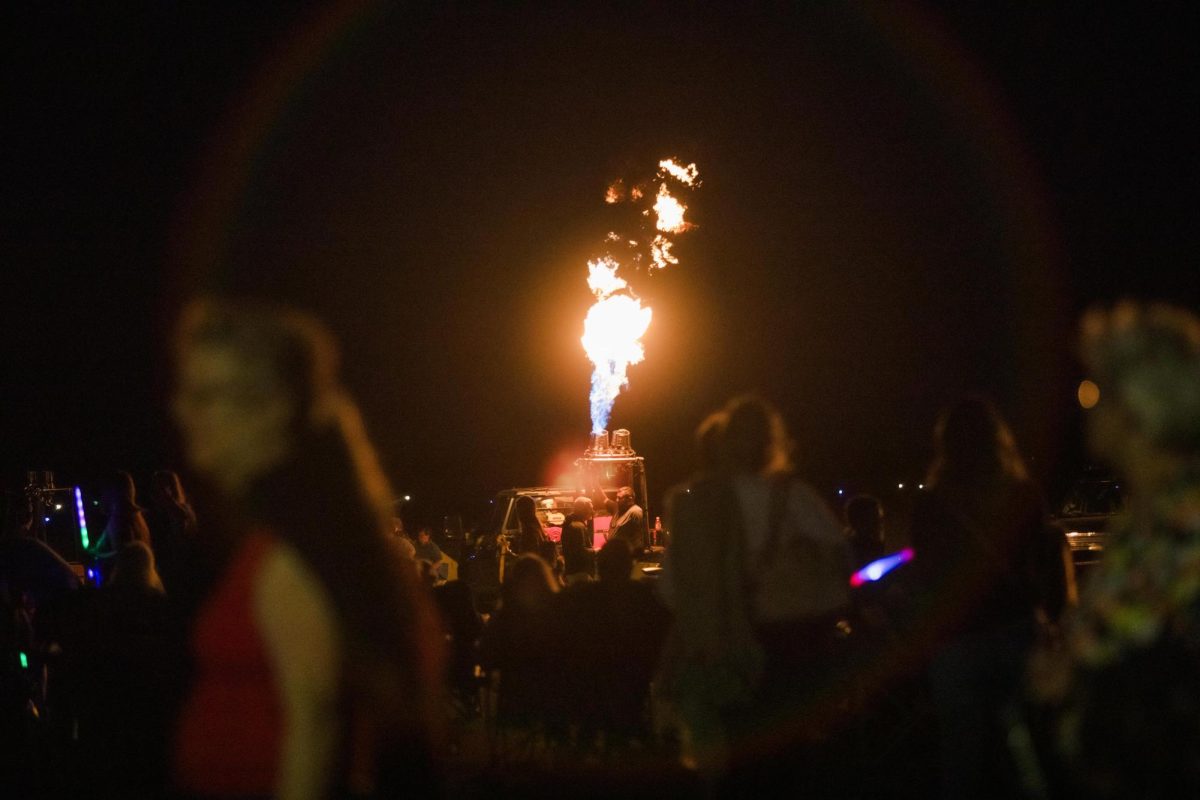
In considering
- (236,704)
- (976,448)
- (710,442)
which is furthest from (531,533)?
(236,704)

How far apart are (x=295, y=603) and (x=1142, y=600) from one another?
1.50 metres

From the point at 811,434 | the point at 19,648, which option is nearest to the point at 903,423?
the point at 811,434

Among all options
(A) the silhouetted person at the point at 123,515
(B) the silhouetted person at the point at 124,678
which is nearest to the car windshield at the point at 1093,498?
(A) the silhouetted person at the point at 123,515

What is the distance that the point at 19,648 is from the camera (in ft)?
30.2

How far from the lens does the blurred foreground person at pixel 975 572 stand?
18.7 feet

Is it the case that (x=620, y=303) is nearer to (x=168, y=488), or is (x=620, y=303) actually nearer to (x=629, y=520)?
(x=629, y=520)

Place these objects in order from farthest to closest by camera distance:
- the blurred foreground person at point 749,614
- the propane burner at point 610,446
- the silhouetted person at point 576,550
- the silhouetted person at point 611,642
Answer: the propane burner at point 610,446 → the silhouetted person at point 576,550 → the silhouetted person at point 611,642 → the blurred foreground person at point 749,614

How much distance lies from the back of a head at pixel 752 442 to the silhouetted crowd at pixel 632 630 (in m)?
0.01

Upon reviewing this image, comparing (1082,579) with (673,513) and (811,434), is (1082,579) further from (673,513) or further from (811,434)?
(811,434)

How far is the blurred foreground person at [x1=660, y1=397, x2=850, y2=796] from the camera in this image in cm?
519

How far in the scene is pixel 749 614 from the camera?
5277 millimetres

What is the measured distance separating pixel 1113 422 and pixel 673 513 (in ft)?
9.39

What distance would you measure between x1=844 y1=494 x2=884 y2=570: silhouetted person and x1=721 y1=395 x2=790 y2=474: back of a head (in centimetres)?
360

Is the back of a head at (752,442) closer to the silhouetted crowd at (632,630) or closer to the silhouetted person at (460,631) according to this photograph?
the silhouetted crowd at (632,630)
